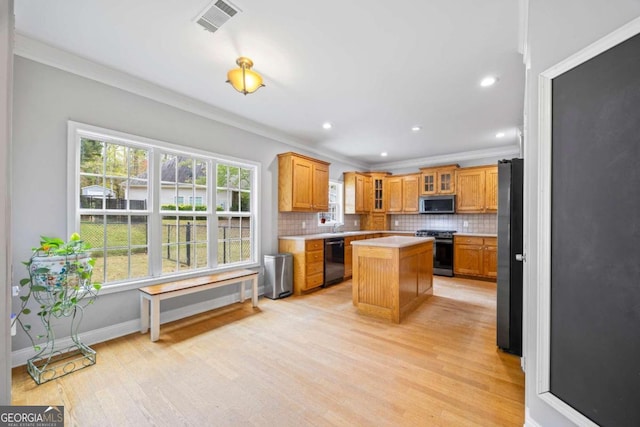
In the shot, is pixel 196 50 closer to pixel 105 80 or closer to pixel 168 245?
pixel 105 80

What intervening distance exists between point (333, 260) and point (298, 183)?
5.32ft

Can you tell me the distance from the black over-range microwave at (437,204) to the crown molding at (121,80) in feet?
13.2

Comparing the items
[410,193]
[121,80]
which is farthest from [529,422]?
[410,193]

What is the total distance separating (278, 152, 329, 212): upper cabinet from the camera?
185 inches

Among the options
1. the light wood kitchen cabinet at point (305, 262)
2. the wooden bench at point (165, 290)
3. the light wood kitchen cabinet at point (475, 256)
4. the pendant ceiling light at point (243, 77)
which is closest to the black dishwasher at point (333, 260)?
the light wood kitchen cabinet at point (305, 262)

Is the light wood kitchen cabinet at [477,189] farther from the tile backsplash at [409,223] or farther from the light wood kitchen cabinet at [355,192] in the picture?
the light wood kitchen cabinet at [355,192]

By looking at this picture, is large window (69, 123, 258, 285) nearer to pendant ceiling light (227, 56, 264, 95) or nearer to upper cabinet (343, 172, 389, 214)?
pendant ceiling light (227, 56, 264, 95)

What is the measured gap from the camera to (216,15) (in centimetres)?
201

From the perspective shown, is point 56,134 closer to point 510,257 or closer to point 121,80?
point 121,80

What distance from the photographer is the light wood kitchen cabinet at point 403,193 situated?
664cm

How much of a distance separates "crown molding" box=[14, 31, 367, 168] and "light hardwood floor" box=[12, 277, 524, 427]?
268 cm

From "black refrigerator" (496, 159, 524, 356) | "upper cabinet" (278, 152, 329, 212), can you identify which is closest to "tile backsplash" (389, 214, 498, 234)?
"upper cabinet" (278, 152, 329, 212)

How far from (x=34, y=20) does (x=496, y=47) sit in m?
3.79

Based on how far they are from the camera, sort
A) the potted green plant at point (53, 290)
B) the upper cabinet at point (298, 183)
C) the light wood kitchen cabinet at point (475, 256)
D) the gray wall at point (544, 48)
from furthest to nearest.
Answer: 1. the light wood kitchen cabinet at point (475, 256)
2. the upper cabinet at point (298, 183)
3. the potted green plant at point (53, 290)
4. the gray wall at point (544, 48)
